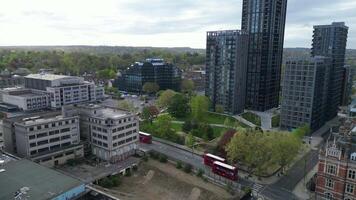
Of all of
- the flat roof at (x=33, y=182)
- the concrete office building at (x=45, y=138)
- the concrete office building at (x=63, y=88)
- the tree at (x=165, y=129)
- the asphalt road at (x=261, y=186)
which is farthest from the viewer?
the concrete office building at (x=63, y=88)

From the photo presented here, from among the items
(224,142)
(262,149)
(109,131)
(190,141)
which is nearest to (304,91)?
(224,142)

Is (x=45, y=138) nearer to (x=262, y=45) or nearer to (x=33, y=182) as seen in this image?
(x=33, y=182)

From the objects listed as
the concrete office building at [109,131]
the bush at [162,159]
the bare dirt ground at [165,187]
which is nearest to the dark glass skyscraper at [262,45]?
the bush at [162,159]

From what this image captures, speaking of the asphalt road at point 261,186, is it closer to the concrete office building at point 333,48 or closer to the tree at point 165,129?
the tree at point 165,129

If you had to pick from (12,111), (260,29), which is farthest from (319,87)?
(12,111)

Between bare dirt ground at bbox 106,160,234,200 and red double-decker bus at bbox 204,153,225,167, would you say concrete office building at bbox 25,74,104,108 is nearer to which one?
bare dirt ground at bbox 106,160,234,200
